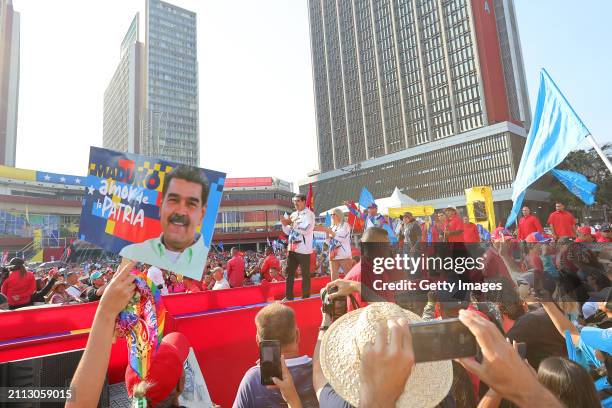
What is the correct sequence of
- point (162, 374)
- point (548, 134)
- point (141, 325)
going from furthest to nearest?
point (548, 134) → point (141, 325) → point (162, 374)

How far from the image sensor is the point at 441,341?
1050 millimetres

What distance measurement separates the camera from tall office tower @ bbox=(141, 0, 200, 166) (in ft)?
352

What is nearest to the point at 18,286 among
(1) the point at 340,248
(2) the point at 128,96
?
(1) the point at 340,248

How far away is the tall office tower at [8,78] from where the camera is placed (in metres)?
85.4

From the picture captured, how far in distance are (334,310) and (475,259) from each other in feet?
3.48

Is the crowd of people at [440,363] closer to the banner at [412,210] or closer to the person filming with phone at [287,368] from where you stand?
the person filming with phone at [287,368]

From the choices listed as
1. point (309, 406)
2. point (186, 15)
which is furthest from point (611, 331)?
point (186, 15)

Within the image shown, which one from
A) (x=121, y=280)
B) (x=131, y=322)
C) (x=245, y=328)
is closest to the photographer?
(x=121, y=280)

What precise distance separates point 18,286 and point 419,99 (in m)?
77.5

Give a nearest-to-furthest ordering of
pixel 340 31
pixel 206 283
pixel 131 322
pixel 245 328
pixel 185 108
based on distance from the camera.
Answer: pixel 131 322 < pixel 245 328 < pixel 206 283 < pixel 340 31 < pixel 185 108

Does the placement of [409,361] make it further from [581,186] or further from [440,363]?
[581,186]

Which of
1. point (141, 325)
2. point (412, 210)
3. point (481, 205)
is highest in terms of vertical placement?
point (412, 210)

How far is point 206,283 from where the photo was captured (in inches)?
508

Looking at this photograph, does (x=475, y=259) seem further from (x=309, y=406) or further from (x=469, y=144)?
(x=469, y=144)
